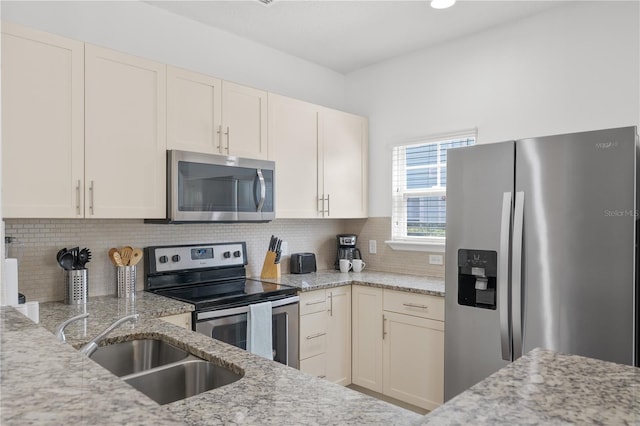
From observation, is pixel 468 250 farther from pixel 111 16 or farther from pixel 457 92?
pixel 111 16

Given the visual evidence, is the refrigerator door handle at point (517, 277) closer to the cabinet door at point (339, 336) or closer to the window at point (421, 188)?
the window at point (421, 188)

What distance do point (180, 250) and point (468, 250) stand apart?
1831 mm

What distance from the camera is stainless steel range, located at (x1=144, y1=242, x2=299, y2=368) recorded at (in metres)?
2.45

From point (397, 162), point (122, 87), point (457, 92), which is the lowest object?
point (397, 162)

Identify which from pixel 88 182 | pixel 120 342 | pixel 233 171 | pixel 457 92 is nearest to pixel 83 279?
pixel 88 182

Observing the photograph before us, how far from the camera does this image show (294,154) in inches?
129

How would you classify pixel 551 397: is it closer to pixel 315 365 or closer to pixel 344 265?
pixel 315 365

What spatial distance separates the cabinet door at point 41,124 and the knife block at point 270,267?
1.40m

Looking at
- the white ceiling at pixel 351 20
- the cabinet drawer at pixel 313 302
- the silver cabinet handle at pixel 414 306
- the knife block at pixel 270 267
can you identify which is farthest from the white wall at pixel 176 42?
the silver cabinet handle at pixel 414 306

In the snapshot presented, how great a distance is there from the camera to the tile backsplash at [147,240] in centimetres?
236

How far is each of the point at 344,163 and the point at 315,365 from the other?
1628 millimetres

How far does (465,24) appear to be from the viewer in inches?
121

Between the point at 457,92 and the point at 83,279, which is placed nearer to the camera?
the point at 83,279

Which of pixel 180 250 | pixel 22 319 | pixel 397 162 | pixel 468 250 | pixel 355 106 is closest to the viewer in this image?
pixel 22 319
